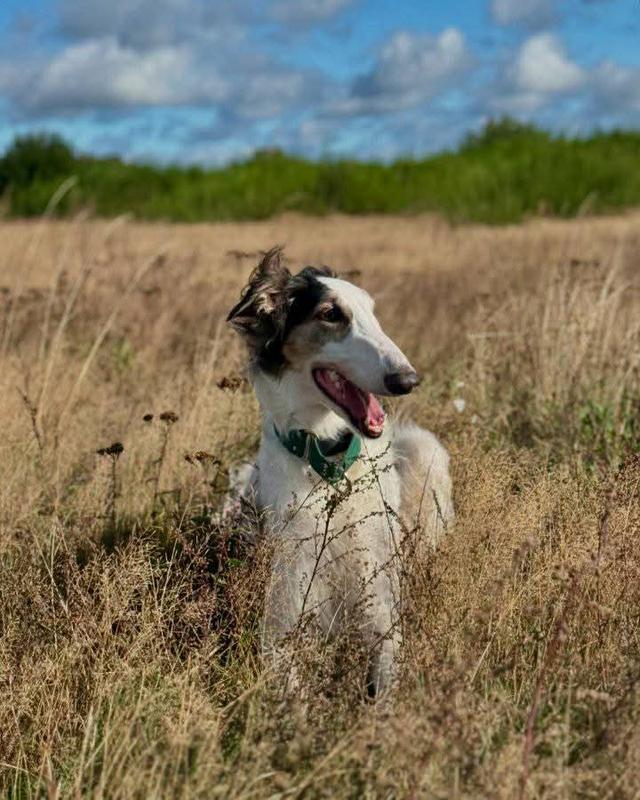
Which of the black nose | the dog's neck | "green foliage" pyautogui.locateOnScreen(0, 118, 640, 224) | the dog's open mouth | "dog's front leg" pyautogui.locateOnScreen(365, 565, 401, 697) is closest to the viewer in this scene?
"dog's front leg" pyautogui.locateOnScreen(365, 565, 401, 697)

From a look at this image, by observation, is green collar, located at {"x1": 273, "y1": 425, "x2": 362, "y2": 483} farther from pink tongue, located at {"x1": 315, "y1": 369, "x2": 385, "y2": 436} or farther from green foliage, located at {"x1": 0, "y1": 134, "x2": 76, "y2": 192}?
green foliage, located at {"x1": 0, "y1": 134, "x2": 76, "y2": 192}

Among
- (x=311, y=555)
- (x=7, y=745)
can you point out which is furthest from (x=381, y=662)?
(x=7, y=745)

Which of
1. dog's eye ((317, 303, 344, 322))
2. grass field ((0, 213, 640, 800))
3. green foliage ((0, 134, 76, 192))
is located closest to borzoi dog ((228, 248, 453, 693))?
dog's eye ((317, 303, 344, 322))

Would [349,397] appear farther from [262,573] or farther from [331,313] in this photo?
[262,573]

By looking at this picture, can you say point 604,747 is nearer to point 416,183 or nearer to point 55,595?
point 55,595

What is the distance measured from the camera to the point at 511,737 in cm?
271

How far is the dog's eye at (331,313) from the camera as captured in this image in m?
3.84

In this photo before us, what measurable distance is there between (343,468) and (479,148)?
22.9 metres

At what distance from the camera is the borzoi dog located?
3.76m

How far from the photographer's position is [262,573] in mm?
3615

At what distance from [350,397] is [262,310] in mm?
465

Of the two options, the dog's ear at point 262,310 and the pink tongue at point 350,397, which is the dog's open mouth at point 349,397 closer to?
the pink tongue at point 350,397

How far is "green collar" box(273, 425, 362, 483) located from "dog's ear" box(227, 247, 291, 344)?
0.37 meters

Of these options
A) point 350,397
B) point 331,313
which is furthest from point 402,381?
point 331,313
